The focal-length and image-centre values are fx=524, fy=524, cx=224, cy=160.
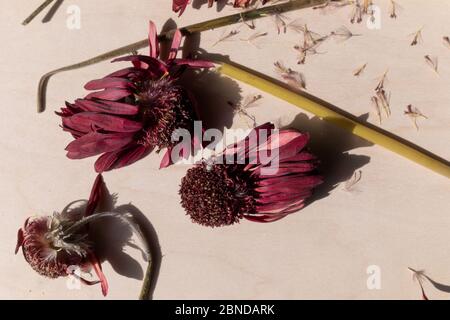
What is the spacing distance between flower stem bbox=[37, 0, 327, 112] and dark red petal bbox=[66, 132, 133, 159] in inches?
5.4

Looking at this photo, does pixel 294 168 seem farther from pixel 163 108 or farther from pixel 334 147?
pixel 163 108

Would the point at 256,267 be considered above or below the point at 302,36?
below

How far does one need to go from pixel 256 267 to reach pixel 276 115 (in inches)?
9.1

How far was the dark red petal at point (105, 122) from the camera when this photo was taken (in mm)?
703

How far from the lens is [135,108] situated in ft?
2.30

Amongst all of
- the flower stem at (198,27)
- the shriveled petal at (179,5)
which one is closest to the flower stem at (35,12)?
the flower stem at (198,27)

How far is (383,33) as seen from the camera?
75 cm

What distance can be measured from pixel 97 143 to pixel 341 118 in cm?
34

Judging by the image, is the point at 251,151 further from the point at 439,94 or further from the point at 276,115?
the point at 439,94

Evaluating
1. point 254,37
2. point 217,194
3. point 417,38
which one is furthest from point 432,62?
point 217,194

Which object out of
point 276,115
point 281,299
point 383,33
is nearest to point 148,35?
point 276,115

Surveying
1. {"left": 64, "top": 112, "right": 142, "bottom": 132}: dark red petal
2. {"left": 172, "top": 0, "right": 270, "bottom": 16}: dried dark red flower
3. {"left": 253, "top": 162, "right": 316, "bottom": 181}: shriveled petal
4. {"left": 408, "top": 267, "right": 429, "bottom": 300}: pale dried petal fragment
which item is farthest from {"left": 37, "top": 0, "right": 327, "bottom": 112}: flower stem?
{"left": 408, "top": 267, "right": 429, "bottom": 300}: pale dried petal fragment

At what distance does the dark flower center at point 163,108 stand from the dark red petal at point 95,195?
0.43 feet

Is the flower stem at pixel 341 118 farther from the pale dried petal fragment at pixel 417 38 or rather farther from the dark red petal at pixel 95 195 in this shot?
the dark red petal at pixel 95 195
